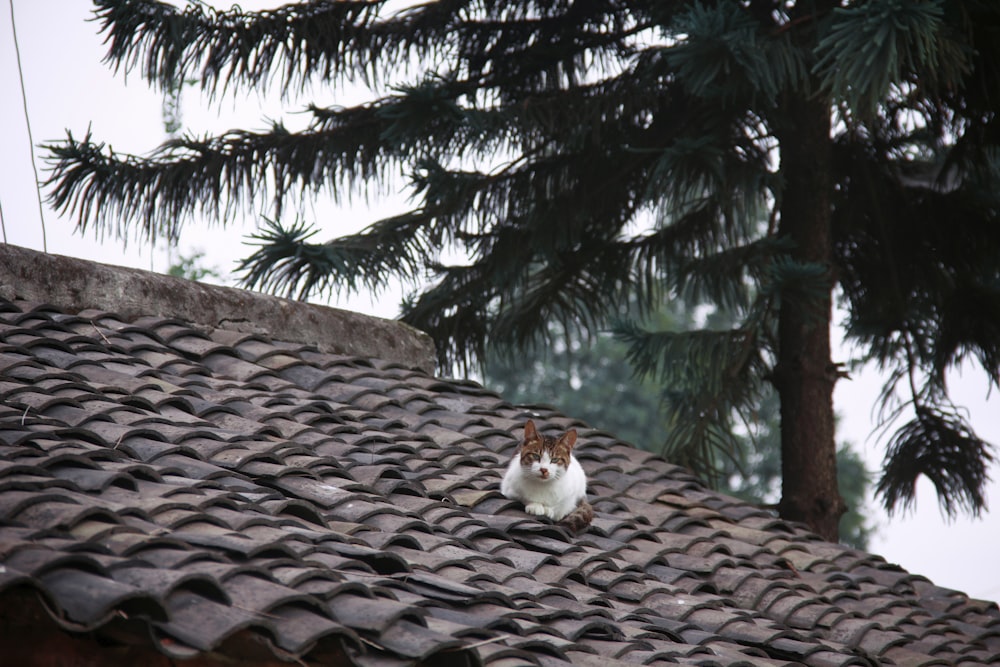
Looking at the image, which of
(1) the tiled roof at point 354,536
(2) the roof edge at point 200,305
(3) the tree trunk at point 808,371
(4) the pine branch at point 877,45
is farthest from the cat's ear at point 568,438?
(3) the tree trunk at point 808,371

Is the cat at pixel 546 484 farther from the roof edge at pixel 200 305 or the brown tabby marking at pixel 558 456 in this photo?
the roof edge at pixel 200 305

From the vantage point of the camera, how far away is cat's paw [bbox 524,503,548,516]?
4176 millimetres

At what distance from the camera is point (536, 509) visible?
13.7 ft

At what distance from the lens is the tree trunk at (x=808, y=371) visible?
764 centimetres

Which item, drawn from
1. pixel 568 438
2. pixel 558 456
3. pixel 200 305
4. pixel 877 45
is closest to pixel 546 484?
pixel 558 456

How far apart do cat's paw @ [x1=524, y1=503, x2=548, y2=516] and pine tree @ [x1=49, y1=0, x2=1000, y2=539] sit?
11.7ft

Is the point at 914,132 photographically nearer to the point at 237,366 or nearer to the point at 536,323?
the point at 536,323

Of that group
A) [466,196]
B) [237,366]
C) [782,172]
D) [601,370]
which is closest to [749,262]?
[782,172]

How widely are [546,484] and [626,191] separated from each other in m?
4.88

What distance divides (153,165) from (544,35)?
3.69 metres

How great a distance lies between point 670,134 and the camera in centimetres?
823

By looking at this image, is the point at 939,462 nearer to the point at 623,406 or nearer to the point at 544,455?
the point at 544,455

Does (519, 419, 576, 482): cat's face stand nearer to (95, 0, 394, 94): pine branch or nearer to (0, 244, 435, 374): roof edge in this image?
(0, 244, 435, 374): roof edge

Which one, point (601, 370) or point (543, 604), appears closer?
point (543, 604)
